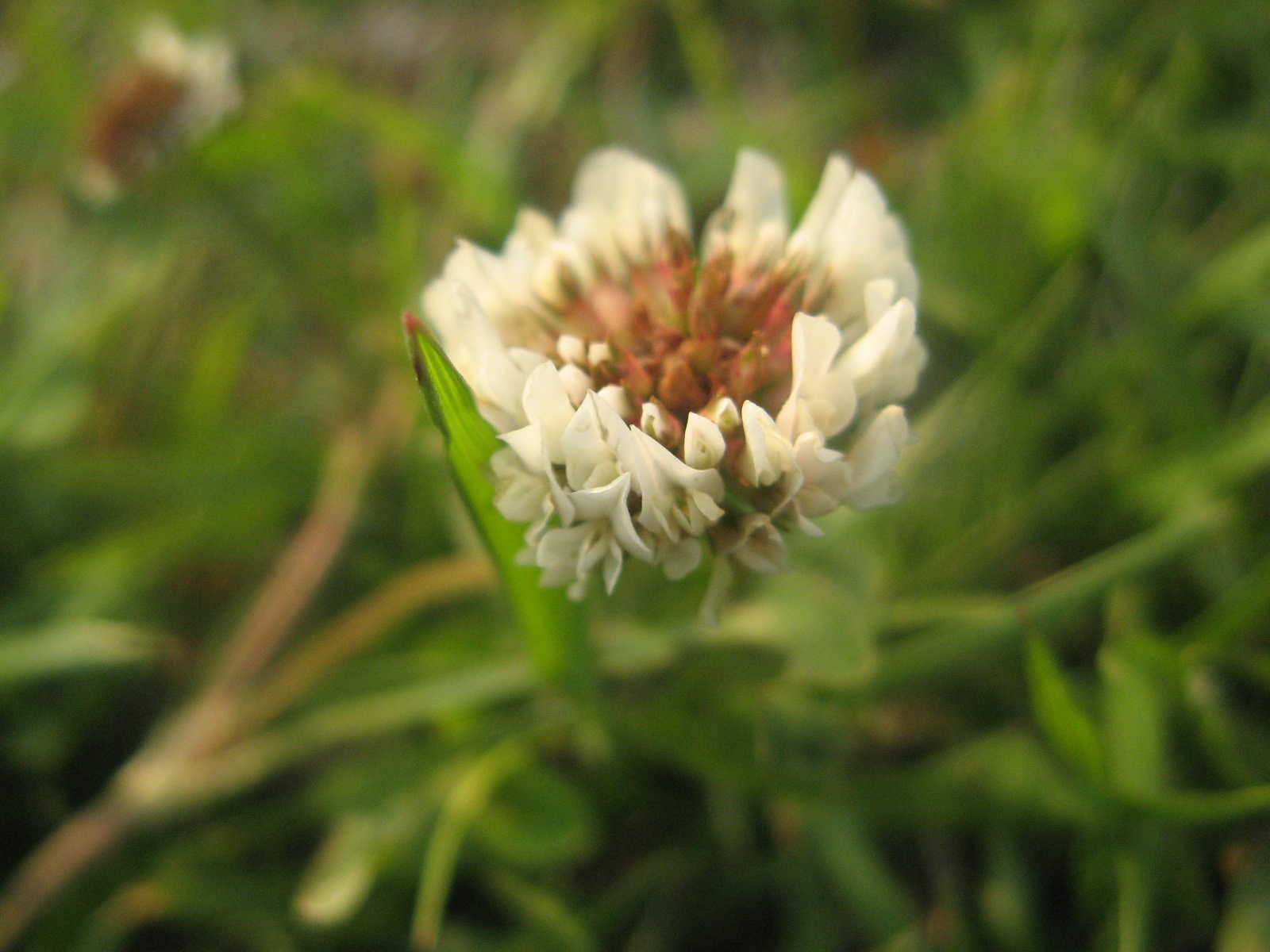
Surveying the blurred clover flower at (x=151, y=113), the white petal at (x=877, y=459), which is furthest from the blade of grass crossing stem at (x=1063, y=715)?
the blurred clover flower at (x=151, y=113)

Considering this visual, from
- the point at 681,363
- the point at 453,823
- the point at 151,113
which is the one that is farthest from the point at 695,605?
the point at 151,113

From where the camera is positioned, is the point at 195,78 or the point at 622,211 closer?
the point at 622,211

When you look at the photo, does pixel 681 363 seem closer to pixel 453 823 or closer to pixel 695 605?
pixel 695 605

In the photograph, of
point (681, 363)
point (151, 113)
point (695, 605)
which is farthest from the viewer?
point (151, 113)

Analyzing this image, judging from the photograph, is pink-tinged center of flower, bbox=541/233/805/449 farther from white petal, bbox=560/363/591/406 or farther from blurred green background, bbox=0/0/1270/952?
blurred green background, bbox=0/0/1270/952

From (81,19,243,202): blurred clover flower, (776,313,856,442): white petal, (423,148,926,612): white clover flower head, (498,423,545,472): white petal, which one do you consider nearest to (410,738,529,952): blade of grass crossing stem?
(423,148,926,612): white clover flower head

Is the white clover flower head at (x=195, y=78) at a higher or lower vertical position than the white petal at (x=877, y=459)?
higher

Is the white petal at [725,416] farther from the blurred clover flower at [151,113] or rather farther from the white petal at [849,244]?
the blurred clover flower at [151,113]
